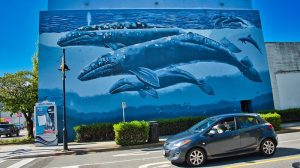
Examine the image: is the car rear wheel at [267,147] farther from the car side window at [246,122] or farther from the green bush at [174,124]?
the green bush at [174,124]

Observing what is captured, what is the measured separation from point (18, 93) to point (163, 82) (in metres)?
11.4

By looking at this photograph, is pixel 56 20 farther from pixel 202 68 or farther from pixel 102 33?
pixel 202 68

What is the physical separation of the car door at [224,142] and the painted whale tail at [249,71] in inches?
692

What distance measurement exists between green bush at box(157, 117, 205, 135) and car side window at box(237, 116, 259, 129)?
12098mm

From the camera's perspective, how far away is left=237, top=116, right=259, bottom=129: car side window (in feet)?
34.0

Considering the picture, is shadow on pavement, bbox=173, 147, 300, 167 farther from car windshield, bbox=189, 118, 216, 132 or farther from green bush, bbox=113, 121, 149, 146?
green bush, bbox=113, 121, 149, 146

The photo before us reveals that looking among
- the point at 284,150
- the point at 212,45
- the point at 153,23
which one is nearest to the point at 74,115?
the point at 153,23

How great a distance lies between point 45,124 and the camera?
20469 millimetres

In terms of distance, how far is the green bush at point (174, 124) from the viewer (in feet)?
73.7

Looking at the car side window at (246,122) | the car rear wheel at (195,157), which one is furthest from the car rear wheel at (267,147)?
the car rear wheel at (195,157)

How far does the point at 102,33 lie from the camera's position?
24672 mm

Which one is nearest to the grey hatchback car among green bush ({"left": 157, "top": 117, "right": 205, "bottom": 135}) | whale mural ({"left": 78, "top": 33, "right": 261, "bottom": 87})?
green bush ({"left": 157, "top": 117, "right": 205, "bottom": 135})

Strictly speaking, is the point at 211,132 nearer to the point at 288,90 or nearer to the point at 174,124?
the point at 174,124

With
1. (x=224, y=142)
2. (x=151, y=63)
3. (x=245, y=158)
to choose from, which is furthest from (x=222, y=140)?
(x=151, y=63)
